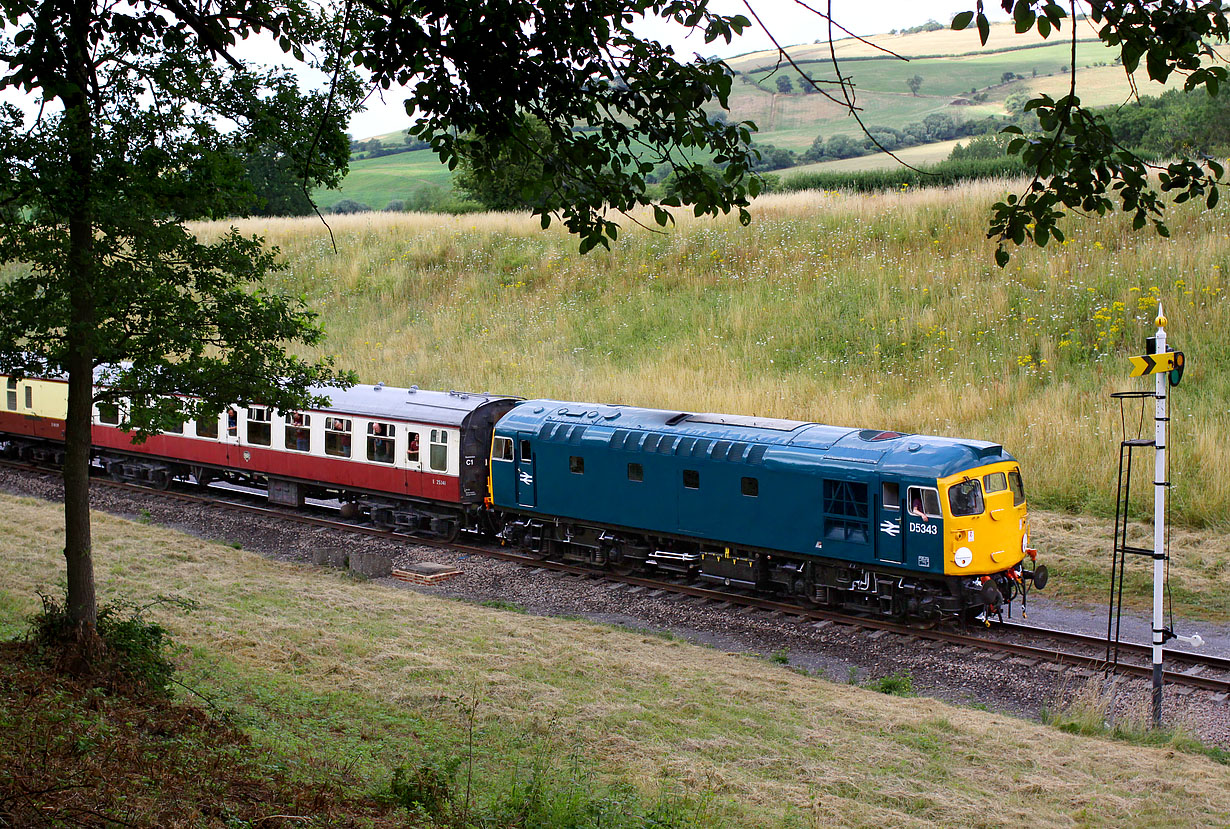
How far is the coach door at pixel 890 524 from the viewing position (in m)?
15.8

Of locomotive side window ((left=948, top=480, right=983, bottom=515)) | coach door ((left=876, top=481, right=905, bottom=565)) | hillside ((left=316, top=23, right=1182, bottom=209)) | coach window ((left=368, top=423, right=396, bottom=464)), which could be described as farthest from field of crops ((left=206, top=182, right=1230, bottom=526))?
hillside ((left=316, top=23, right=1182, bottom=209))

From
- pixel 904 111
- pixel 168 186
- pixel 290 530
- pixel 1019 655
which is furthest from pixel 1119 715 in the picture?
pixel 904 111

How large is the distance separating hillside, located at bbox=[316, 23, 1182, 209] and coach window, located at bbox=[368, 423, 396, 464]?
59.3m

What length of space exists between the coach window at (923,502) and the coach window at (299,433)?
46.6 feet

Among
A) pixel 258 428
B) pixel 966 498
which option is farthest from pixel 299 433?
pixel 966 498

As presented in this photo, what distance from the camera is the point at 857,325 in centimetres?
3011

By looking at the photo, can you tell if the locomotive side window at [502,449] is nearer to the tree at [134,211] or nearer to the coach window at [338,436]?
the coach window at [338,436]

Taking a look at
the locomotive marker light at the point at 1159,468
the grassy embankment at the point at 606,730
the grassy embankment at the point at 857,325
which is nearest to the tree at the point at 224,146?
the grassy embankment at the point at 606,730

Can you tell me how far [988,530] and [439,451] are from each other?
1123 centimetres

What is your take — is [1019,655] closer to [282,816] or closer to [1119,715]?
[1119,715]

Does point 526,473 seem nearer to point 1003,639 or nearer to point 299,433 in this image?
point 299,433

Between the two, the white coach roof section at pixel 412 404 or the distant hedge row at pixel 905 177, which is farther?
the distant hedge row at pixel 905 177

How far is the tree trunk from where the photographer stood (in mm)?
9312

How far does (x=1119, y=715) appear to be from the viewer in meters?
12.9
